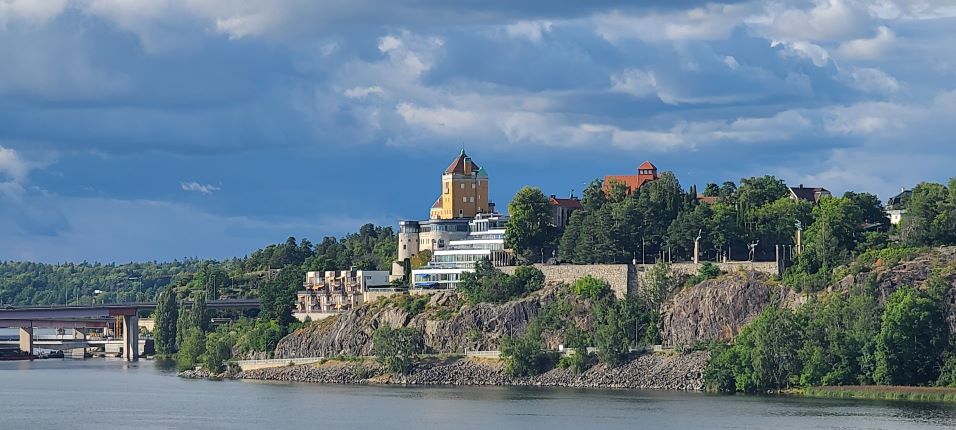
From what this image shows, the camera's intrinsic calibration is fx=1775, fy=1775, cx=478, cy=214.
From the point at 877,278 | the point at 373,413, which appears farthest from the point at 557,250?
the point at 373,413

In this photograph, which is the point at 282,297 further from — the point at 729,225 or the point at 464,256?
the point at 729,225

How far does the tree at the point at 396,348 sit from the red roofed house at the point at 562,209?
23333 mm

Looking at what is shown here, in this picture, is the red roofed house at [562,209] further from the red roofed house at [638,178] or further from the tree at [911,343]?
the tree at [911,343]

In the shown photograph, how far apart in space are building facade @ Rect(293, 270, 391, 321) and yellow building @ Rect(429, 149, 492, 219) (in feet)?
29.4

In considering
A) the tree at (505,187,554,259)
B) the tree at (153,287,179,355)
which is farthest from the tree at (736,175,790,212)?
the tree at (153,287,179,355)

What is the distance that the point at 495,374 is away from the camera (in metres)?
136

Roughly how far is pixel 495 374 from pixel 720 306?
18.2m

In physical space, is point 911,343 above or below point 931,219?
below

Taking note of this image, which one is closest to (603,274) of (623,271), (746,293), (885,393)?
(623,271)

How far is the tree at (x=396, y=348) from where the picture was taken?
140000 mm

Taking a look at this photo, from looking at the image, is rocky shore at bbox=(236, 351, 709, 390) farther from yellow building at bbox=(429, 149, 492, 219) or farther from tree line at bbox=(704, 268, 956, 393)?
yellow building at bbox=(429, 149, 492, 219)

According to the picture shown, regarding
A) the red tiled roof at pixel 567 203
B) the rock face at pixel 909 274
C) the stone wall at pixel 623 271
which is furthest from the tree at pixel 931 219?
the red tiled roof at pixel 567 203

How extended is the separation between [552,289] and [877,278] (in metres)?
29.5

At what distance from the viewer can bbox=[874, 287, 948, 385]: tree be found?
115 metres
